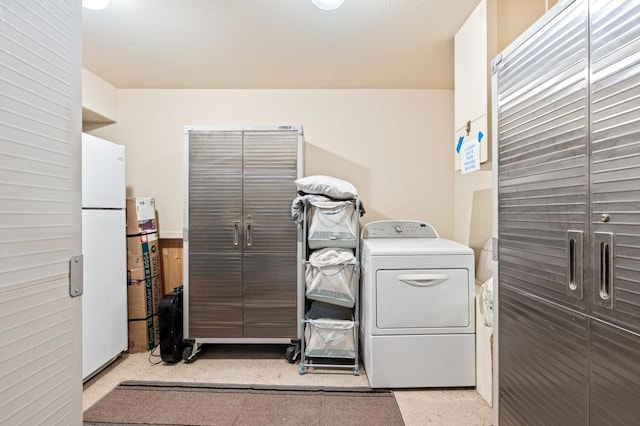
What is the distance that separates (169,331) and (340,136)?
2.27 m

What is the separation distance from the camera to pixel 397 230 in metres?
2.88

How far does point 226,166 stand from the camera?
2.73 meters

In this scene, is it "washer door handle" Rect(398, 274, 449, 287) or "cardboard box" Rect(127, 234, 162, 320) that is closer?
"washer door handle" Rect(398, 274, 449, 287)

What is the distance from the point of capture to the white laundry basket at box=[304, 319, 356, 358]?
2490mm

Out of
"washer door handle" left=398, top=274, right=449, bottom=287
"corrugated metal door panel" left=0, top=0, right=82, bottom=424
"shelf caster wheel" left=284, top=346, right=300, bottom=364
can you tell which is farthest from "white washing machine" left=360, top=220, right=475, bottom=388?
"corrugated metal door panel" left=0, top=0, right=82, bottom=424

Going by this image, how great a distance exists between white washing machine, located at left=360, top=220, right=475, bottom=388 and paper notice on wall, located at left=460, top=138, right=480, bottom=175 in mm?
575

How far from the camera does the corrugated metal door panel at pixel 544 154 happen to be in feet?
3.34

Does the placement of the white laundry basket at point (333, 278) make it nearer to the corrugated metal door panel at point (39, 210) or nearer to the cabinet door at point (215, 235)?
the cabinet door at point (215, 235)

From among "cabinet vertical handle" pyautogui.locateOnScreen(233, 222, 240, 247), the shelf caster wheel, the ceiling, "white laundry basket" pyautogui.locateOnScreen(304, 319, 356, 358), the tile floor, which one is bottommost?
the tile floor

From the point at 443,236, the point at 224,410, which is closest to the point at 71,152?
the point at 224,410

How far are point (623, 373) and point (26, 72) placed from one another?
171 centimetres

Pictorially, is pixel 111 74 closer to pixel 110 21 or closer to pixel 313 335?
pixel 110 21

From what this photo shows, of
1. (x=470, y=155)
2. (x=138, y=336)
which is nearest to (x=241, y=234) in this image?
(x=138, y=336)

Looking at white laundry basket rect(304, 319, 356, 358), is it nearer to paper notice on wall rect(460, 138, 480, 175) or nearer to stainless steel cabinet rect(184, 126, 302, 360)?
stainless steel cabinet rect(184, 126, 302, 360)
